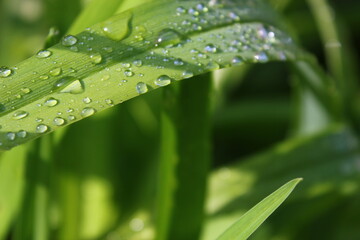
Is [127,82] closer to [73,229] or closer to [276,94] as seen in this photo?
[73,229]

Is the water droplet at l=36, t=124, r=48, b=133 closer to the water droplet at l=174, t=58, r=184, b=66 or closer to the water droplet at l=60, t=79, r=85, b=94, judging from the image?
the water droplet at l=60, t=79, r=85, b=94

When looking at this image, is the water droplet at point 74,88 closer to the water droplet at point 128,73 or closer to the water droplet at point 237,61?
the water droplet at point 128,73

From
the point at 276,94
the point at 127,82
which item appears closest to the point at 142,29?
the point at 127,82

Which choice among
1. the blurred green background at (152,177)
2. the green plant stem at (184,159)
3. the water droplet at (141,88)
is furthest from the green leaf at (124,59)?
the blurred green background at (152,177)

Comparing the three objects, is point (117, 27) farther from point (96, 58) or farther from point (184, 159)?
point (184, 159)

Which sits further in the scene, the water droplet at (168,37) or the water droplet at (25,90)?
the water droplet at (168,37)

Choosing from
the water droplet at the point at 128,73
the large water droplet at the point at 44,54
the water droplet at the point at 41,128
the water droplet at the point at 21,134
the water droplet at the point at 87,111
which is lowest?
the water droplet at the point at 21,134

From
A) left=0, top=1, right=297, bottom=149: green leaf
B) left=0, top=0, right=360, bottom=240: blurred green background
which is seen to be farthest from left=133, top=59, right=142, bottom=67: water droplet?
left=0, top=0, right=360, bottom=240: blurred green background

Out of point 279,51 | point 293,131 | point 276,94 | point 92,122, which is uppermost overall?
point 279,51

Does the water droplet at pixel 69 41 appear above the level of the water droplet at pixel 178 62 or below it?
above
